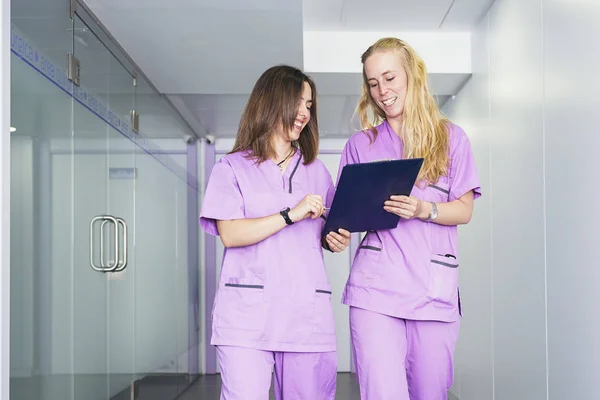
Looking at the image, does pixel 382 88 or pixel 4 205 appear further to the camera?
pixel 382 88

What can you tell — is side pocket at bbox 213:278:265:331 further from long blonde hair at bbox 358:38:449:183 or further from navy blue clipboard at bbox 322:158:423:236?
long blonde hair at bbox 358:38:449:183

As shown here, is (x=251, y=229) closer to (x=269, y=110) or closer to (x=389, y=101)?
(x=269, y=110)

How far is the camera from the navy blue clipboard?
1.89 m

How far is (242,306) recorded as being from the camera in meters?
2.03

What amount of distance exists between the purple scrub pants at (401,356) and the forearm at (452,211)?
0.29 metres

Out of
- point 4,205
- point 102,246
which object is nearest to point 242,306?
point 4,205

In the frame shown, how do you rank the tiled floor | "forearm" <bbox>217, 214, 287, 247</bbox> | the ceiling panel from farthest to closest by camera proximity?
1. the tiled floor
2. the ceiling panel
3. "forearm" <bbox>217, 214, 287, 247</bbox>

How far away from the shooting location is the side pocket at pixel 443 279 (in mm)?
2074

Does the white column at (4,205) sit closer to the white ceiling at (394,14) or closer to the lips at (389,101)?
the lips at (389,101)

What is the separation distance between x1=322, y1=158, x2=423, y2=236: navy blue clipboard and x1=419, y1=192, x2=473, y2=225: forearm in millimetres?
81

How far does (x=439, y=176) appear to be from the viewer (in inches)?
84.3

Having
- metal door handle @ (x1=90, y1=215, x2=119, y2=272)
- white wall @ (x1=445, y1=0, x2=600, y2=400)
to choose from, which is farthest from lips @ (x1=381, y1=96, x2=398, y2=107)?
metal door handle @ (x1=90, y1=215, x2=119, y2=272)

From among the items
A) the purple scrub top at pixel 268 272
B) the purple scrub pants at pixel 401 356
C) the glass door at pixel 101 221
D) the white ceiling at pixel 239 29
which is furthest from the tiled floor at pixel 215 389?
the purple scrub top at pixel 268 272

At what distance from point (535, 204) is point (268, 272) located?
141 cm
